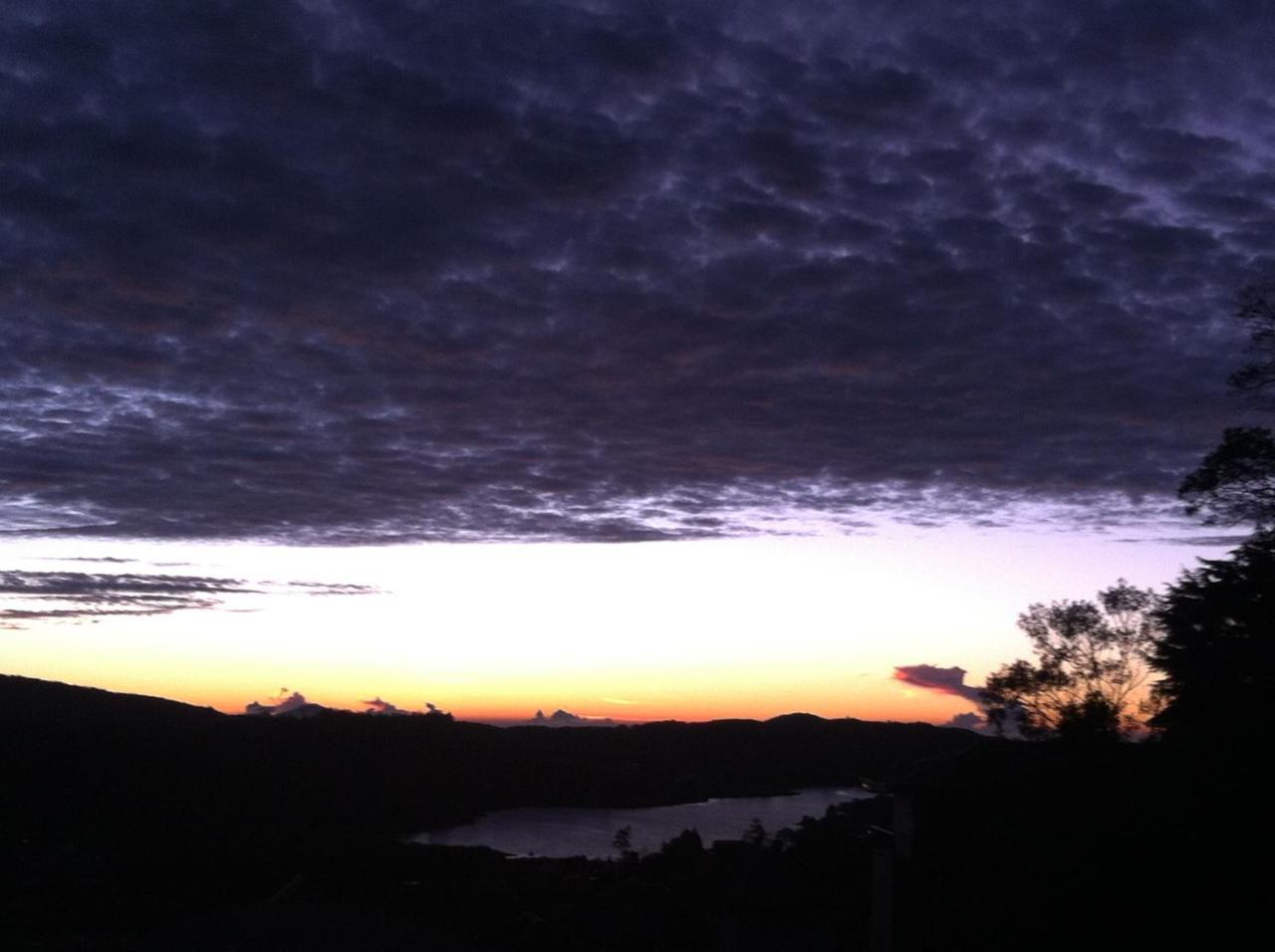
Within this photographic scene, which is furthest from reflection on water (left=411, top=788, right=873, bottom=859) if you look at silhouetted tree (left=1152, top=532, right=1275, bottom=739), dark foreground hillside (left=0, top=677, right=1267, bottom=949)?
silhouetted tree (left=1152, top=532, right=1275, bottom=739)

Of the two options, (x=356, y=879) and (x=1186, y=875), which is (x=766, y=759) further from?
(x=1186, y=875)

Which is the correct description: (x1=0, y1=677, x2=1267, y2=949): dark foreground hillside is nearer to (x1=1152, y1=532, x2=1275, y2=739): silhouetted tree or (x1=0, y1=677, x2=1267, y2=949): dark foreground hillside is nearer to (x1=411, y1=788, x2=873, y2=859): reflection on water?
(x1=1152, y1=532, x2=1275, y2=739): silhouetted tree

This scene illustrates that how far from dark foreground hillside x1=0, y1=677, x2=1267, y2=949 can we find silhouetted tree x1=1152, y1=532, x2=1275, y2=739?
1.11 metres

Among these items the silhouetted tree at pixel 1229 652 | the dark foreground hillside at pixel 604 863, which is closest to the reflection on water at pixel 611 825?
the dark foreground hillside at pixel 604 863

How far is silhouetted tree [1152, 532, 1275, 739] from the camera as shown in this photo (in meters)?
20.8

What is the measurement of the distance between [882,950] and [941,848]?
249 cm

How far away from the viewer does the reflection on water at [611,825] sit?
308 ft

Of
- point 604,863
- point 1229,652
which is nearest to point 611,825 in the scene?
point 604,863

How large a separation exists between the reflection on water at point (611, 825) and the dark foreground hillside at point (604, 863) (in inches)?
386

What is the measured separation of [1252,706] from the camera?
2053 cm

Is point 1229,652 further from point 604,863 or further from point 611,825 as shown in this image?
point 611,825

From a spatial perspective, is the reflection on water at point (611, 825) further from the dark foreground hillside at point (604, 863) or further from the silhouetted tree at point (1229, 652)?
the silhouetted tree at point (1229, 652)

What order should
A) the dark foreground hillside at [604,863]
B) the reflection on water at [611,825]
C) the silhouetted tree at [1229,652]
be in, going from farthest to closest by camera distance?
the reflection on water at [611,825], the silhouetted tree at [1229,652], the dark foreground hillside at [604,863]

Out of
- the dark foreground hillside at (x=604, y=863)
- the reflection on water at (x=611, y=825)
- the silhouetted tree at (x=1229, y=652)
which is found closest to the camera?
the dark foreground hillside at (x=604, y=863)
